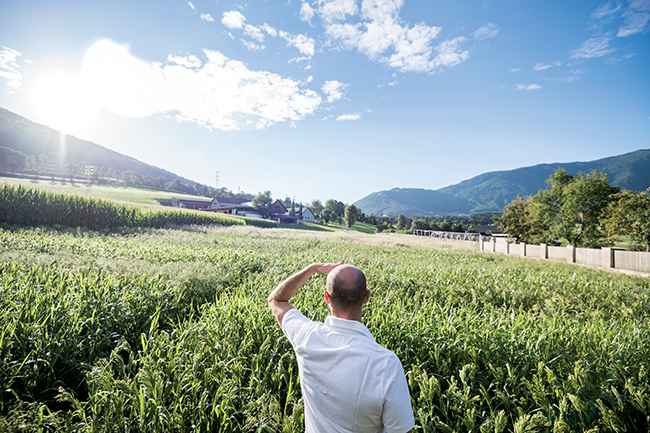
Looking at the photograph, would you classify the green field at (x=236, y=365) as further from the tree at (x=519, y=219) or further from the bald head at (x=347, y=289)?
the tree at (x=519, y=219)

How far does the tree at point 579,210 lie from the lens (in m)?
20.6

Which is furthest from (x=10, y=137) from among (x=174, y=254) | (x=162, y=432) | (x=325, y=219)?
(x=162, y=432)

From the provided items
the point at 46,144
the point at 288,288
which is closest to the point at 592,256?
the point at 288,288

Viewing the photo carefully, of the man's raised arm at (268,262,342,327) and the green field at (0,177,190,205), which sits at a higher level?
the green field at (0,177,190,205)

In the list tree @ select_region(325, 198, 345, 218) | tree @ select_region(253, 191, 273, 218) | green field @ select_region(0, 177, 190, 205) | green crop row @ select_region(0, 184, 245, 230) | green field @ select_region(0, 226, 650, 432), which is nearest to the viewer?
green field @ select_region(0, 226, 650, 432)

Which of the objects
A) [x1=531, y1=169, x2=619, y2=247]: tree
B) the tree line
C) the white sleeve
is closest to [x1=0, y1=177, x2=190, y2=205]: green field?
the white sleeve

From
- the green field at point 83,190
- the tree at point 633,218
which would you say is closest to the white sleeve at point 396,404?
the tree at point 633,218

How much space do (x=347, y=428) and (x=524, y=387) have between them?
2756 millimetres

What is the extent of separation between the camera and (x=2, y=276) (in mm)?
5070

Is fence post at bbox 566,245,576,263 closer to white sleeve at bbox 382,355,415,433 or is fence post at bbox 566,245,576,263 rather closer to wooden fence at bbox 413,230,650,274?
wooden fence at bbox 413,230,650,274

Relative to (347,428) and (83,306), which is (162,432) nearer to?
(347,428)

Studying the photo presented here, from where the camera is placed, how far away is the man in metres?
1.34

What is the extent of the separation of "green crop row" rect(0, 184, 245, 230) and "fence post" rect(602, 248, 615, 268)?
3063cm

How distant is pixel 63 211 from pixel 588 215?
3861 centimetres
